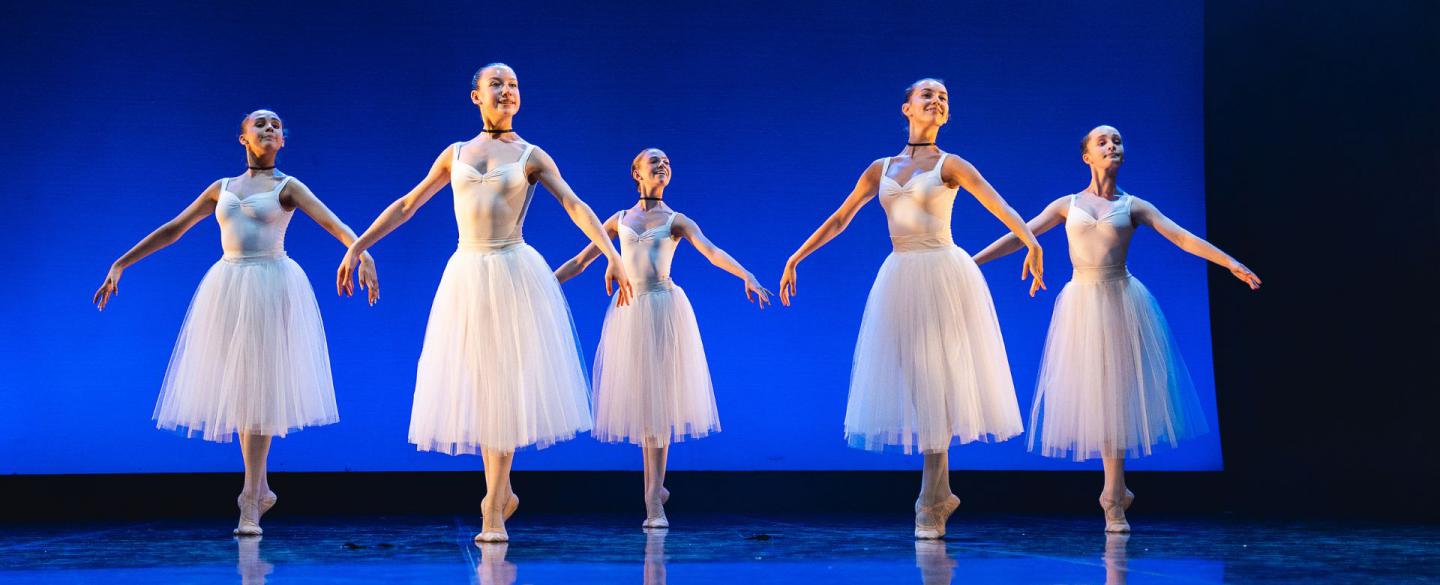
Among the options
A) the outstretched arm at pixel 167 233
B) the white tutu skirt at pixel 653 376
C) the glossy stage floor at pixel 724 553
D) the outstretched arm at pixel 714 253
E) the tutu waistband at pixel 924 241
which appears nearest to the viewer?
the glossy stage floor at pixel 724 553

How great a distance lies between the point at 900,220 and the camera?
421 cm

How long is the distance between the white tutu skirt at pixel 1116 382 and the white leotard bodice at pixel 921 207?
28.3 inches

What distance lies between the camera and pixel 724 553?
3.58 metres

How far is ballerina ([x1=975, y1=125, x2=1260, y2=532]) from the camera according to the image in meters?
4.54

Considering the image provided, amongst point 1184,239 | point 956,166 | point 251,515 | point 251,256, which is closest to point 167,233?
point 251,256

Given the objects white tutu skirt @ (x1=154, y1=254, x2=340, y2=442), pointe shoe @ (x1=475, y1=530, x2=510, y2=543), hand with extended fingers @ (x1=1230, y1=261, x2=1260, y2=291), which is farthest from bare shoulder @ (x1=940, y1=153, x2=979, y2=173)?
white tutu skirt @ (x1=154, y1=254, x2=340, y2=442)

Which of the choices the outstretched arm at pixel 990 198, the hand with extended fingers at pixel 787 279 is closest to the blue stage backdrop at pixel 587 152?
the hand with extended fingers at pixel 787 279

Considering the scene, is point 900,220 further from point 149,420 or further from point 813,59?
point 149,420

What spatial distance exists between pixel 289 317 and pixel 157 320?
59.1 inches

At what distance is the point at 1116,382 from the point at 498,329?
2.04 meters

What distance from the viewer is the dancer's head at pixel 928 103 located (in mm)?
4199

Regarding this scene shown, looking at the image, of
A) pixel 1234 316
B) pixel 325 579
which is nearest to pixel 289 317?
pixel 325 579

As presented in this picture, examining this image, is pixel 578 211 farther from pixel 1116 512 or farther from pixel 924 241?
pixel 1116 512

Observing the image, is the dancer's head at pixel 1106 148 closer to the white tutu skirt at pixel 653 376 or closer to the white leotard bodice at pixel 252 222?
the white tutu skirt at pixel 653 376
